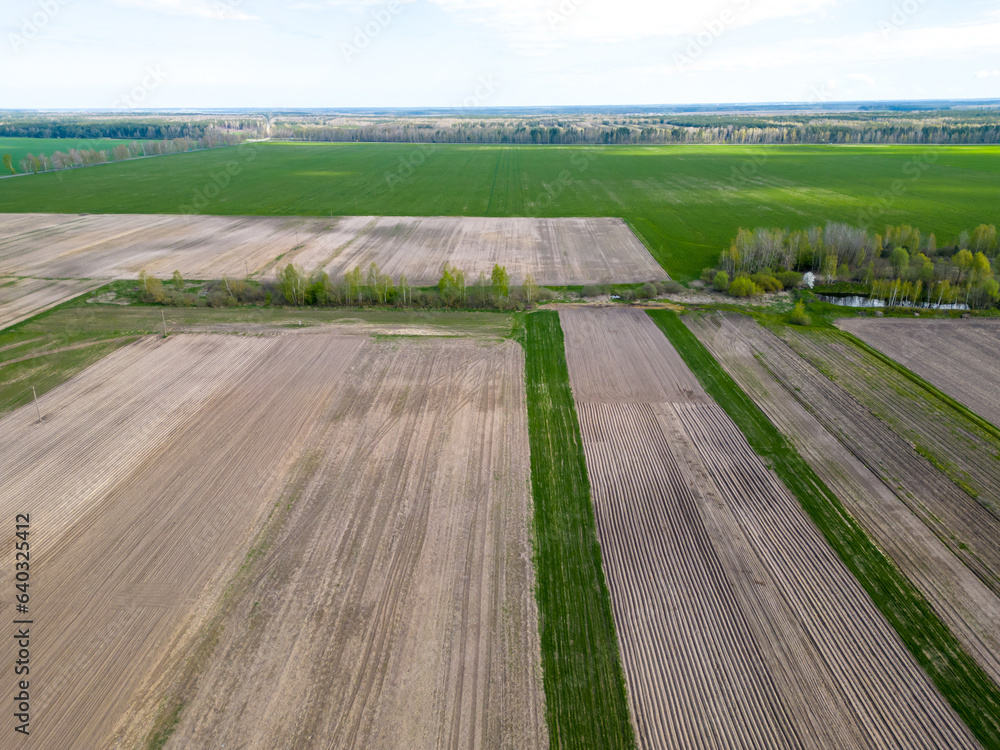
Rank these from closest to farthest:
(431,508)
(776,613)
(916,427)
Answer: (776,613), (431,508), (916,427)

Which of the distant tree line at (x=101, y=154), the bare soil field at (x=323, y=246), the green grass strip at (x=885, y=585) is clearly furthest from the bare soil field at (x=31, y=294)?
the distant tree line at (x=101, y=154)

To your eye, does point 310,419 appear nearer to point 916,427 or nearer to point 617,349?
point 617,349

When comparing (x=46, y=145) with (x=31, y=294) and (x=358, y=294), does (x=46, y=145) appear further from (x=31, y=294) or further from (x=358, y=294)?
(x=358, y=294)

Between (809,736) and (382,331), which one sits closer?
(809,736)

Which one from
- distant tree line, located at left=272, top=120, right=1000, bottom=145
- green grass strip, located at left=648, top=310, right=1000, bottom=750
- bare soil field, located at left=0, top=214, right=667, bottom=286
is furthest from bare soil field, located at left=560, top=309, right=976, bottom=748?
distant tree line, located at left=272, top=120, right=1000, bottom=145

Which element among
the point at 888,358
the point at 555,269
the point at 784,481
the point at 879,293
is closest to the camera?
the point at 784,481

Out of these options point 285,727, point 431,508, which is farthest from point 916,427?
point 285,727
